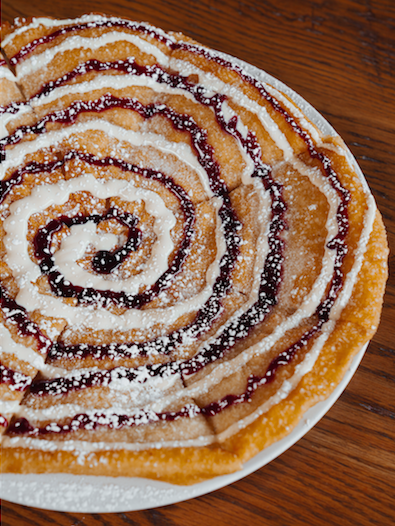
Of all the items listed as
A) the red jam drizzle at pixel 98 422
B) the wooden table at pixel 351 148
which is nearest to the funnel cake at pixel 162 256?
the red jam drizzle at pixel 98 422

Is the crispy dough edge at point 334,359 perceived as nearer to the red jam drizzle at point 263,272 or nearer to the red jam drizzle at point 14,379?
the red jam drizzle at point 263,272

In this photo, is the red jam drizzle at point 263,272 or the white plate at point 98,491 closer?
the white plate at point 98,491

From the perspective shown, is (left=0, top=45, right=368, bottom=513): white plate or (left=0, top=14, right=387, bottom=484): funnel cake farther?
(left=0, top=14, right=387, bottom=484): funnel cake

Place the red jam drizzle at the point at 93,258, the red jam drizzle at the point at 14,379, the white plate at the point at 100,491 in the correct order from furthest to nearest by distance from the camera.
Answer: the red jam drizzle at the point at 93,258, the red jam drizzle at the point at 14,379, the white plate at the point at 100,491

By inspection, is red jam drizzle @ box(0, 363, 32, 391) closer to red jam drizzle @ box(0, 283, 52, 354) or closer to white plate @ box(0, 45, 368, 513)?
red jam drizzle @ box(0, 283, 52, 354)

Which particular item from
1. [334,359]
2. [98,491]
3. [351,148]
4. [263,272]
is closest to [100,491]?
[98,491]

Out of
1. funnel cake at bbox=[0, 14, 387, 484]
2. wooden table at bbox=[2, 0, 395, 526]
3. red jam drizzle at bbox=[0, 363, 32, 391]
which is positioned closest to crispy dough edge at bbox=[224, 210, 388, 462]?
funnel cake at bbox=[0, 14, 387, 484]
